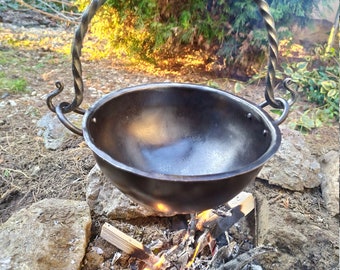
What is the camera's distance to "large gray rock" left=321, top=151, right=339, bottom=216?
166 centimetres

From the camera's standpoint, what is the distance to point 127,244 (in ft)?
4.25

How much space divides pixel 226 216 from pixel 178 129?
0.42 m

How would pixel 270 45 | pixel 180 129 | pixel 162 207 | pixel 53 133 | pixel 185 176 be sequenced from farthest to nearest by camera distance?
pixel 53 133, pixel 180 129, pixel 270 45, pixel 162 207, pixel 185 176

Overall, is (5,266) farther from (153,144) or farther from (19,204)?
(153,144)

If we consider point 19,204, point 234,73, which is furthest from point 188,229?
point 234,73

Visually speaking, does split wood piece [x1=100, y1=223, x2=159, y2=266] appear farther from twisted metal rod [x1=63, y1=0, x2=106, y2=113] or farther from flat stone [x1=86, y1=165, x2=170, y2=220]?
twisted metal rod [x1=63, y1=0, x2=106, y2=113]

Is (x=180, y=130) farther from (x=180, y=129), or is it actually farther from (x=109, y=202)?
(x=109, y=202)

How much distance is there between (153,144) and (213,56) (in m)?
1.92

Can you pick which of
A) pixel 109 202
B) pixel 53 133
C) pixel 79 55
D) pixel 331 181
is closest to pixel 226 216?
pixel 109 202

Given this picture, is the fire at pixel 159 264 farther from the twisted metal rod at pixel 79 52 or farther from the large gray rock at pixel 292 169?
the large gray rock at pixel 292 169

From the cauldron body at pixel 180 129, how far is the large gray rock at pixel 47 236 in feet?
1.09

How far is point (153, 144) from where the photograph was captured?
4.54 ft

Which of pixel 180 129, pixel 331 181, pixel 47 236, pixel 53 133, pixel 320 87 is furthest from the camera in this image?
pixel 320 87

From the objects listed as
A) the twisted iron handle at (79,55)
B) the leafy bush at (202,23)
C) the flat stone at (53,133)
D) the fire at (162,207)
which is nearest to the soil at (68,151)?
the flat stone at (53,133)
